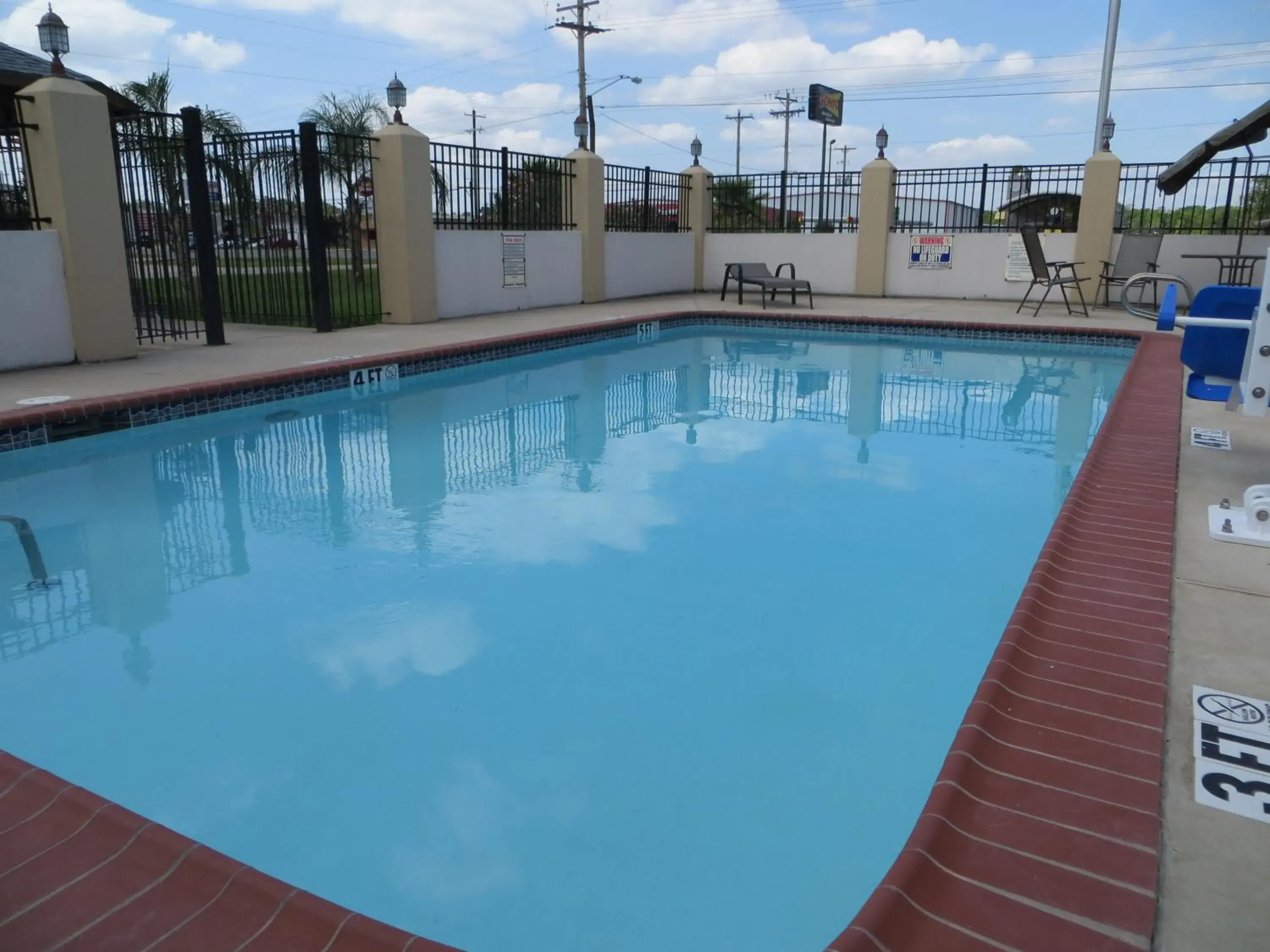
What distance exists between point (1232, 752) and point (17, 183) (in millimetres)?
9238

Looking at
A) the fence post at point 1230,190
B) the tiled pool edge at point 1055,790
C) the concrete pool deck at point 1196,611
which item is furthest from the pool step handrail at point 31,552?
the fence post at point 1230,190

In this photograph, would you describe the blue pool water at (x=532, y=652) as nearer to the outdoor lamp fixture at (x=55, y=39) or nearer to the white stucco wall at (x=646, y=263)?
the outdoor lamp fixture at (x=55, y=39)

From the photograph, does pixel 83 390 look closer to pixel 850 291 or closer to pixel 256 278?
pixel 256 278

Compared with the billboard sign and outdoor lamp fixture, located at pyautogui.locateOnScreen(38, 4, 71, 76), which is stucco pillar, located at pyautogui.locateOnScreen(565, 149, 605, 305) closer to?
outdoor lamp fixture, located at pyautogui.locateOnScreen(38, 4, 71, 76)

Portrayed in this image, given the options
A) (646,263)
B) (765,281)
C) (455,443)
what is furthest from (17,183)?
(646,263)

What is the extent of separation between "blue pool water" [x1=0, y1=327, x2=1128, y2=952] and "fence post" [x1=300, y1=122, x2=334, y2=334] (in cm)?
385

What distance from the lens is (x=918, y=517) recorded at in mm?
4492

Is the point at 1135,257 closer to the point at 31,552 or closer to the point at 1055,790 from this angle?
the point at 1055,790

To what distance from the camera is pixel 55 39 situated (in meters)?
7.08

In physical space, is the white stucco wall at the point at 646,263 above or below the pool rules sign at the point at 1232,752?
above

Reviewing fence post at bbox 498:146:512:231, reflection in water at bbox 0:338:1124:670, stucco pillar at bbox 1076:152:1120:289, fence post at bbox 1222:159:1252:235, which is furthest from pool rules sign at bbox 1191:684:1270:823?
fence post at bbox 1222:159:1252:235

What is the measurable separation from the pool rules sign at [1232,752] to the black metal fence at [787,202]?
43.9 feet

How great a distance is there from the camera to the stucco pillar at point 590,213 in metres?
13.2

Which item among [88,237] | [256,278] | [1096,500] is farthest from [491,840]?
[256,278]
